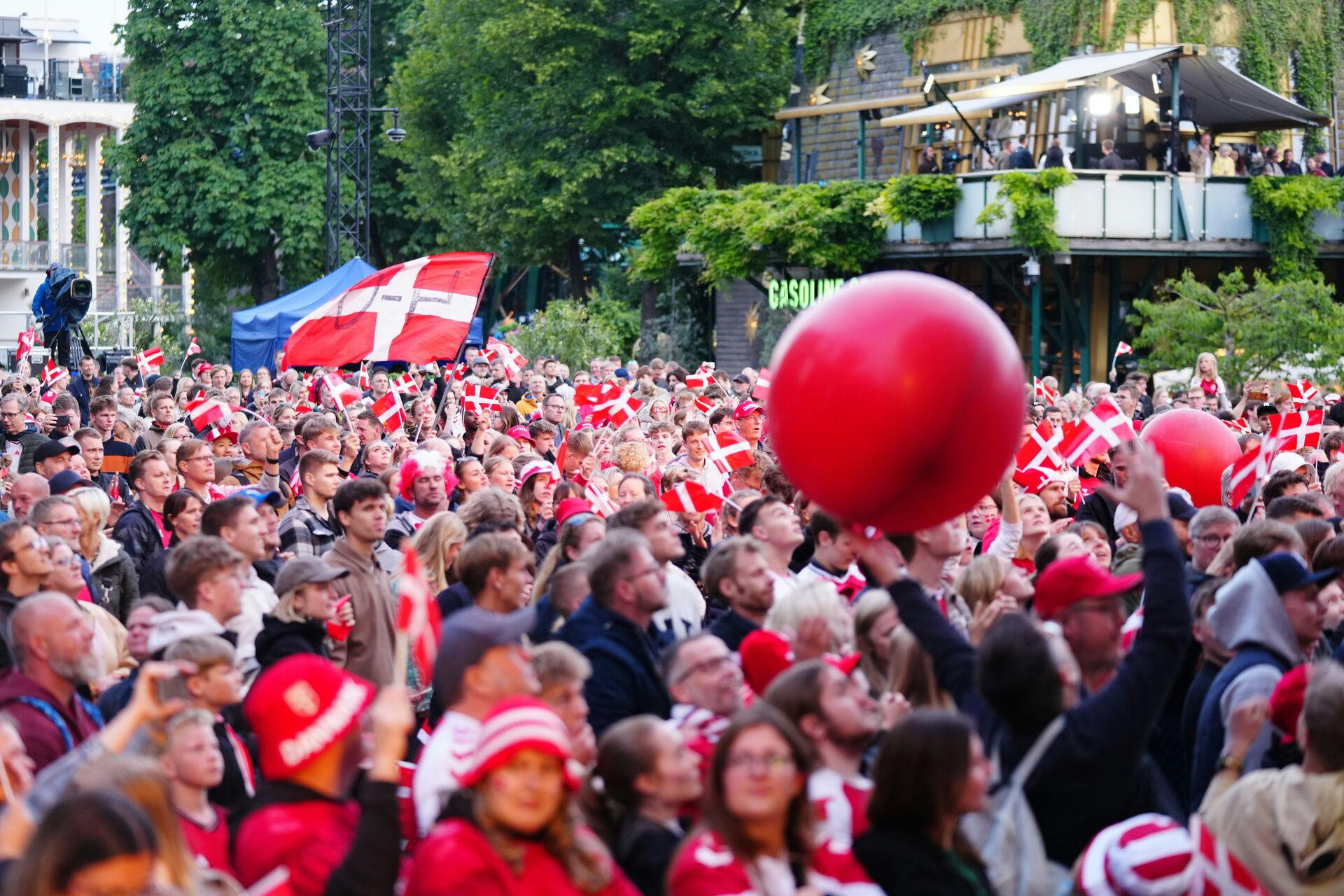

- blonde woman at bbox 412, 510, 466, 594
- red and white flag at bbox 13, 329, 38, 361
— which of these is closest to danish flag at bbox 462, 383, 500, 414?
blonde woman at bbox 412, 510, 466, 594

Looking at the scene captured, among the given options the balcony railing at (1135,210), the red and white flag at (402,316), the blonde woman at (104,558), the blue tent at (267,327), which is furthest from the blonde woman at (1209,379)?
the blue tent at (267,327)

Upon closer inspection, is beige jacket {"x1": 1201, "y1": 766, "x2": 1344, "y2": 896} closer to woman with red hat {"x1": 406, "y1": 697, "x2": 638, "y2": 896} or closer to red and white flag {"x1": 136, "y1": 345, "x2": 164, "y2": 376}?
woman with red hat {"x1": 406, "y1": 697, "x2": 638, "y2": 896}

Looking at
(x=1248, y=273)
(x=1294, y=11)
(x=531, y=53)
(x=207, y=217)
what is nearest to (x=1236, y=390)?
(x=1248, y=273)

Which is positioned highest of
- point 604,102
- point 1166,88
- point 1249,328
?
point 604,102

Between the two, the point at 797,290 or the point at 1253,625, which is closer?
the point at 1253,625

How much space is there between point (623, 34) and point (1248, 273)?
45.7 ft

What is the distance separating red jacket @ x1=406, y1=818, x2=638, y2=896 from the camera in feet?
13.2

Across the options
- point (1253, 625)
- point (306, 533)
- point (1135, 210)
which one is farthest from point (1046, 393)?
point (1253, 625)

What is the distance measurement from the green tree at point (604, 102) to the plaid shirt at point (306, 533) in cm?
2825

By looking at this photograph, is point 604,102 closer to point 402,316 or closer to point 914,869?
point 402,316

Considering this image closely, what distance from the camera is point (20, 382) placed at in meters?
20.2

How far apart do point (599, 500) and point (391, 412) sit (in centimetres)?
553

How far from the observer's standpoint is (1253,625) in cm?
584

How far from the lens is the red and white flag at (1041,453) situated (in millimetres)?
11484
